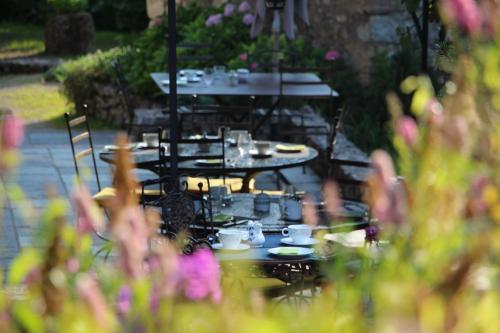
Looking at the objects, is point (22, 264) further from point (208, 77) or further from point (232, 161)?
point (208, 77)

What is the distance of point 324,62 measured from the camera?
11367mm

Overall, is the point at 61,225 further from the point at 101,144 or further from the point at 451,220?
the point at 101,144

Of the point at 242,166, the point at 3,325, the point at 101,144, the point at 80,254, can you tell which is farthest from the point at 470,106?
the point at 101,144

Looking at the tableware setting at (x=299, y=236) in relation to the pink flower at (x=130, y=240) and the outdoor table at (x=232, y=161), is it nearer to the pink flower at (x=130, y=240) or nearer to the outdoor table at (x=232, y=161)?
the outdoor table at (x=232, y=161)

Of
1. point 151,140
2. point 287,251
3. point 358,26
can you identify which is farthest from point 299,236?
point 358,26

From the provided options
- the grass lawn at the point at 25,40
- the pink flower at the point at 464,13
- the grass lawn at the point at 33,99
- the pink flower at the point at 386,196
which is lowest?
the grass lawn at the point at 25,40

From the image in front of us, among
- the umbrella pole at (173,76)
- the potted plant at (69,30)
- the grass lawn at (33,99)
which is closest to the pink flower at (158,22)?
the grass lawn at (33,99)

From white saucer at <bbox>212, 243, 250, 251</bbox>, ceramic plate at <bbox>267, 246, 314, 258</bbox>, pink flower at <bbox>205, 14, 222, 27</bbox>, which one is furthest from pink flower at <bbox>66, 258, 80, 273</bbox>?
pink flower at <bbox>205, 14, 222, 27</bbox>

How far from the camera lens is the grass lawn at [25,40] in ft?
58.4

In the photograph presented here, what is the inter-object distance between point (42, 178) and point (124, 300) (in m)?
7.10

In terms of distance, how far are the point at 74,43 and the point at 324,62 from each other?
6.75 metres

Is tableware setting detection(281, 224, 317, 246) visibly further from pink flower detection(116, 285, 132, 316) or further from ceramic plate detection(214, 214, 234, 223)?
pink flower detection(116, 285, 132, 316)

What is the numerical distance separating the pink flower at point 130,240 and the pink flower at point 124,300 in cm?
19

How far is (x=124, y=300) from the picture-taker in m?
1.95
